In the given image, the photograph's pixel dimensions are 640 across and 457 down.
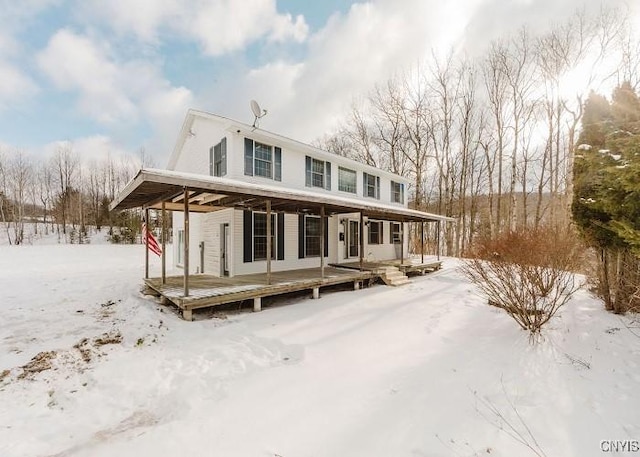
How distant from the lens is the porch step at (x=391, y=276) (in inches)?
451

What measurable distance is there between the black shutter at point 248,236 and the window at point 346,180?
557cm

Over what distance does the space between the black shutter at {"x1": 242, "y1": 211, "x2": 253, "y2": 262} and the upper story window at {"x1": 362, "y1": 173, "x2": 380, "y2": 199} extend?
7.63m

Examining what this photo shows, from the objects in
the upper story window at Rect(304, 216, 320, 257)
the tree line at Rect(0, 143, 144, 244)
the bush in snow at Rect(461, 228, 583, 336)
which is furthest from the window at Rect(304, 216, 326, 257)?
the tree line at Rect(0, 143, 144, 244)

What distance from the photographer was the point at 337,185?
45.5 ft

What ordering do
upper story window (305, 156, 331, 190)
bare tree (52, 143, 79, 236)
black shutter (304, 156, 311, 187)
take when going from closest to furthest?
1. black shutter (304, 156, 311, 187)
2. upper story window (305, 156, 331, 190)
3. bare tree (52, 143, 79, 236)

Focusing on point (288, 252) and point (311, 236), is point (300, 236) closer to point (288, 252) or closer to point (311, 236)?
point (311, 236)

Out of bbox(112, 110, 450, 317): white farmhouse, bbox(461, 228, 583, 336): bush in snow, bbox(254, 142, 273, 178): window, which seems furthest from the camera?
bbox(254, 142, 273, 178): window

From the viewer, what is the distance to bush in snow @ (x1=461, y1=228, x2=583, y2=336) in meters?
5.57

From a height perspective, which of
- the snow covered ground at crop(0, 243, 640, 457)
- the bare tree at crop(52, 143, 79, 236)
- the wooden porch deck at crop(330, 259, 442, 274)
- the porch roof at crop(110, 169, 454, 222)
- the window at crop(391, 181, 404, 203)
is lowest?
the snow covered ground at crop(0, 243, 640, 457)

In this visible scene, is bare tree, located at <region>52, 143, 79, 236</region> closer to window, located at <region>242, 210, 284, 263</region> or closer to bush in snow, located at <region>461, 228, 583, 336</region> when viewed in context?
window, located at <region>242, 210, 284, 263</region>

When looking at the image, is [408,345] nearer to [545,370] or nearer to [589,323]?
[545,370]

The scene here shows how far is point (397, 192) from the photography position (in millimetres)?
18469

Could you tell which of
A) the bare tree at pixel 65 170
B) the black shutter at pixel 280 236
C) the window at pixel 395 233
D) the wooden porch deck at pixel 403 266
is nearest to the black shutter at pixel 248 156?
the black shutter at pixel 280 236

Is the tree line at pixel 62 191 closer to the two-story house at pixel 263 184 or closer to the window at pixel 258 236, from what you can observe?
the two-story house at pixel 263 184
